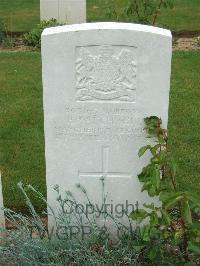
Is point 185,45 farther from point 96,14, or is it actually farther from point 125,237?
point 125,237

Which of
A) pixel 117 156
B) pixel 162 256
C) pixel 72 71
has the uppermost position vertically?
pixel 72 71

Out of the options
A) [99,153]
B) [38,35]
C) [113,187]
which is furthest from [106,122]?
[38,35]

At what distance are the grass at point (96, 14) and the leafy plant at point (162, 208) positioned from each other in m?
6.26

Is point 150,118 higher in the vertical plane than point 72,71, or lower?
lower

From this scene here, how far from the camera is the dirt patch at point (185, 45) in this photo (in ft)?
28.9

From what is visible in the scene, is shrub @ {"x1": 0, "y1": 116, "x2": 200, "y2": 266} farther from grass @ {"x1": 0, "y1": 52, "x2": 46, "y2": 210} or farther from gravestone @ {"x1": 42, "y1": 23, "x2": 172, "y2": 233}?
grass @ {"x1": 0, "y1": 52, "x2": 46, "y2": 210}

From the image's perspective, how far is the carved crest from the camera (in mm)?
3385

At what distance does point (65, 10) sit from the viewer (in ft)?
31.7

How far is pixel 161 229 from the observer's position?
321 cm

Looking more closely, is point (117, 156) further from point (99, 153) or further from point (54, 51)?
point (54, 51)

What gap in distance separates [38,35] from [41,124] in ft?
11.0

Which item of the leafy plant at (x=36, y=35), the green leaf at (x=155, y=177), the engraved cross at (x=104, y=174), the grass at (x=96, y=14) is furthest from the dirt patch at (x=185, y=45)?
the green leaf at (x=155, y=177)

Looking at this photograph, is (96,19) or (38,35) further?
(96,19)

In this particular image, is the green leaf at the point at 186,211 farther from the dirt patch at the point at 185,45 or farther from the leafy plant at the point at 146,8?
the dirt patch at the point at 185,45
